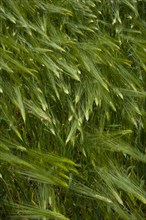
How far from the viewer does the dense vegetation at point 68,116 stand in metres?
1.36

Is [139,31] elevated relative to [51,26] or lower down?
lower down

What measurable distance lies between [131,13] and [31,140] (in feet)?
2.10

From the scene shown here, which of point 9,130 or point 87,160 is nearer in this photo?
point 9,130

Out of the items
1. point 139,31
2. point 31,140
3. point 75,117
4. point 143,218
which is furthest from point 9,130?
point 139,31

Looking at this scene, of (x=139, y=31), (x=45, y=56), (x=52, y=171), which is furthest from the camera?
(x=139, y=31)

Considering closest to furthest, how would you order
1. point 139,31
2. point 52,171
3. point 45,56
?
point 52,171, point 45,56, point 139,31

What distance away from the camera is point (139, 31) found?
1729mm

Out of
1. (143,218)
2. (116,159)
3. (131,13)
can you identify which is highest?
(131,13)

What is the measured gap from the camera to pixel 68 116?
4.87 ft

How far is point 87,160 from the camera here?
1479 millimetres

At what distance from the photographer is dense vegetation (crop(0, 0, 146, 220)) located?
136 centimetres

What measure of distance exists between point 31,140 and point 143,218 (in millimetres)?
436

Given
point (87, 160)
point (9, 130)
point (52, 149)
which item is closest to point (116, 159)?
point (87, 160)

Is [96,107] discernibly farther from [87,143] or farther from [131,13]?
[131,13]
